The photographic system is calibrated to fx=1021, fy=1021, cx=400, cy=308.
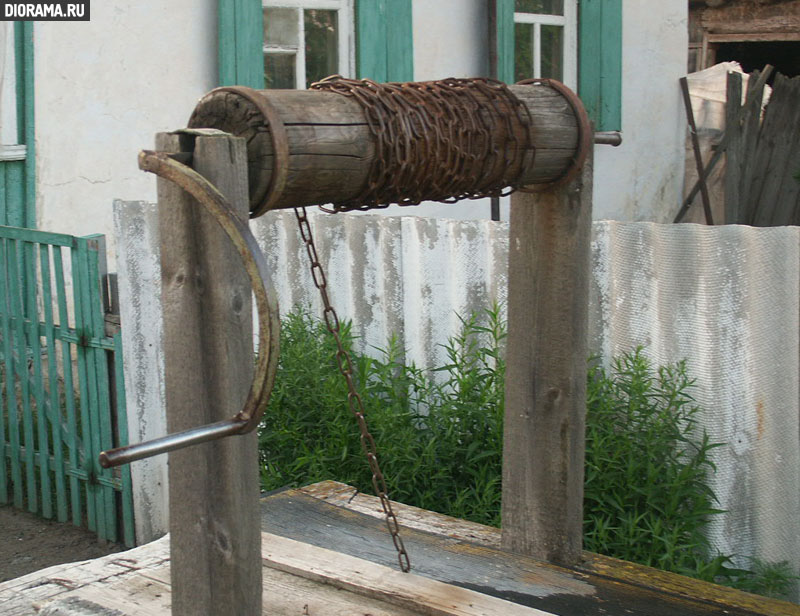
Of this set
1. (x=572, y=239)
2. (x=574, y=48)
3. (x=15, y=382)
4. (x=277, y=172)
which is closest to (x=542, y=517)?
(x=572, y=239)

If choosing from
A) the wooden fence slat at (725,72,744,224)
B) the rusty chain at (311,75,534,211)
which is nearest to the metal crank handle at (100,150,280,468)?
the rusty chain at (311,75,534,211)

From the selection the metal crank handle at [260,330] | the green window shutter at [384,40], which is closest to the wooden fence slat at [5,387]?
the green window shutter at [384,40]

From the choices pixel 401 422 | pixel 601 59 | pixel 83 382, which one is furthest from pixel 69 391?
pixel 601 59

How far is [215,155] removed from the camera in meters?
1.97

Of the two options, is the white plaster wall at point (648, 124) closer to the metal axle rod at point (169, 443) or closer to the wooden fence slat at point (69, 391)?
the wooden fence slat at point (69, 391)

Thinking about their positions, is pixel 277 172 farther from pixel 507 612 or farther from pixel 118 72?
pixel 118 72

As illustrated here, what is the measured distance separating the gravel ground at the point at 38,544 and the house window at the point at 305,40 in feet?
10.3

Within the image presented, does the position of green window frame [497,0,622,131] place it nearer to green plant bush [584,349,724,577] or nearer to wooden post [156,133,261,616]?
green plant bush [584,349,724,577]

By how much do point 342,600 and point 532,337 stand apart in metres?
0.94

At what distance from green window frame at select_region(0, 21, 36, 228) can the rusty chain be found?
12.2ft

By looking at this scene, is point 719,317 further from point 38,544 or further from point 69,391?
point 38,544

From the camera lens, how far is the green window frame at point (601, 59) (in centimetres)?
865

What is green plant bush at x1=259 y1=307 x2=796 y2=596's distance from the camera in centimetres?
375

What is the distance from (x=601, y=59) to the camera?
28.6 feet
